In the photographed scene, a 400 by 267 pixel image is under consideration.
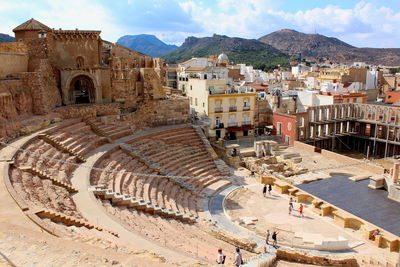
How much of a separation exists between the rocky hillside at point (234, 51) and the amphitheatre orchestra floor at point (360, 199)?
318 feet

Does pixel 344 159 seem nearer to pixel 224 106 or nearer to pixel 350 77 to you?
pixel 224 106

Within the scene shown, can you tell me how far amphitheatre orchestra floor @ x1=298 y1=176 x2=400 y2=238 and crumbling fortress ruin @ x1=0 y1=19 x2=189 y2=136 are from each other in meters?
13.5

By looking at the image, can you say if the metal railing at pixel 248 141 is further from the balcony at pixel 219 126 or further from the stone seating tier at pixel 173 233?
the stone seating tier at pixel 173 233

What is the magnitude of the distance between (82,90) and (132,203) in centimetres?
Answer: 1680

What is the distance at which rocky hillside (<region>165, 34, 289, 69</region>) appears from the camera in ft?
448

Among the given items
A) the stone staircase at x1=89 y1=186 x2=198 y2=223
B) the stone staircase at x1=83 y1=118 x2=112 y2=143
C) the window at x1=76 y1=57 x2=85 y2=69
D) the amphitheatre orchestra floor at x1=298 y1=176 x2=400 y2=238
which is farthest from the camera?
the window at x1=76 y1=57 x2=85 y2=69

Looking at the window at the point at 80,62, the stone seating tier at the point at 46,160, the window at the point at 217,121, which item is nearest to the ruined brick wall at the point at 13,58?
the window at the point at 80,62

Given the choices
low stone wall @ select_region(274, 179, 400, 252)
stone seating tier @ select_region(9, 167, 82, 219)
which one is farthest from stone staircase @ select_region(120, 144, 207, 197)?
stone seating tier @ select_region(9, 167, 82, 219)

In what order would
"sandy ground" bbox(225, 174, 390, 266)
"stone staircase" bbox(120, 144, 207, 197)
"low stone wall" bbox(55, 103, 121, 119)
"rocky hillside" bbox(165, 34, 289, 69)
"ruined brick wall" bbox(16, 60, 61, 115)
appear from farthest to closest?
"rocky hillside" bbox(165, 34, 289, 69), "low stone wall" bbox(55, 103, 121, 119), "ruined brick wall" bbox(16, 60, 61, 115), "stone staircase" bbox(120, 144, 207, 197), "sandy ground" bbox(225, 174, 390, 266)

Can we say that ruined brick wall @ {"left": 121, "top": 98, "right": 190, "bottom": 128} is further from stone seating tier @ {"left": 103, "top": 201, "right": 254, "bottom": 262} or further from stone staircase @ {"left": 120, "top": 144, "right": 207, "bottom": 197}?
stone seating tier @ {"left": 103, "top": 201, "right": 254, "bottom": 262}

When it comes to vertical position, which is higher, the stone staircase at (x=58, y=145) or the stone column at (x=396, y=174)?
the stone staircase at (x=58, y=145)

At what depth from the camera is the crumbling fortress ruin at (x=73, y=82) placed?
21.3 meters

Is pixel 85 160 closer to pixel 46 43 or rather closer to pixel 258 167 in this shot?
pixel 46 43

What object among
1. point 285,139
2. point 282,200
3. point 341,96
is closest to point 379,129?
point 341,96
